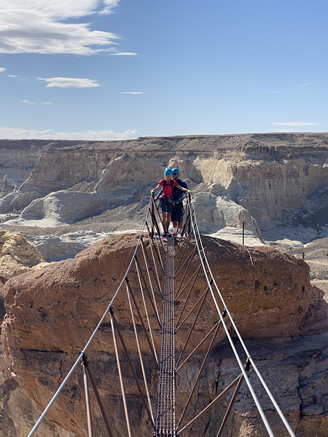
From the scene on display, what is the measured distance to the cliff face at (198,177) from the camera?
4716 cm

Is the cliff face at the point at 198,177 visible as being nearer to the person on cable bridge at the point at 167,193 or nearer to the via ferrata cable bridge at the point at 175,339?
the person on cable bridge at the point at 167,193

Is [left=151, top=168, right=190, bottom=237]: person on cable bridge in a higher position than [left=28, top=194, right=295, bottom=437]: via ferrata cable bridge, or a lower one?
higher

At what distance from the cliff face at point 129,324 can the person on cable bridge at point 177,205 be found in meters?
1.10

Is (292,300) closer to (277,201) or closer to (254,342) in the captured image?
(254,342)

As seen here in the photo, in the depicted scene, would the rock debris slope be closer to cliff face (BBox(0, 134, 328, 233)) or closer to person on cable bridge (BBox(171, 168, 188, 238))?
cliff face (BBox(0, 134, 328, 233))

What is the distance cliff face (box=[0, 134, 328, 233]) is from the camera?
47.2 m

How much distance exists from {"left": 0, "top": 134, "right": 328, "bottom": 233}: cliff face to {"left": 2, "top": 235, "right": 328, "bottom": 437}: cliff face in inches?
1048

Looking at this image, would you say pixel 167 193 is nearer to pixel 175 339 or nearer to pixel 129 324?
pixel 129 324

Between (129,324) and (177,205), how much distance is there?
2.87m

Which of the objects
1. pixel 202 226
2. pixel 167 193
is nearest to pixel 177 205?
pixel 167 193

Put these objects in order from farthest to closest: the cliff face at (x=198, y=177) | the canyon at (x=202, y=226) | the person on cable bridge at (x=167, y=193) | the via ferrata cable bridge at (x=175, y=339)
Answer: the cliff face at (x=198, y=177) < the person on cable bridge at (x=167, y=193) < the canyon at (x=202, y=226) < the via ferrata cable bridge at (x=175, y=339)

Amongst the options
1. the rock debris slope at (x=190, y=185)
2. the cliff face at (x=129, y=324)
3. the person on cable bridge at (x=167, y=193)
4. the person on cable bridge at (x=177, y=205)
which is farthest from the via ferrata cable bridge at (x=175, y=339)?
the rock debris slope at (x=190, y=185)

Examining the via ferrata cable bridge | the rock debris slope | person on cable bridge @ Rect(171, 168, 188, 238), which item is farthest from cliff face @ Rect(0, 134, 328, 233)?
the via ferrata cable bridge

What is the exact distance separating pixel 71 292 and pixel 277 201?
1605 inches
